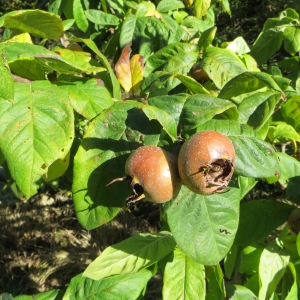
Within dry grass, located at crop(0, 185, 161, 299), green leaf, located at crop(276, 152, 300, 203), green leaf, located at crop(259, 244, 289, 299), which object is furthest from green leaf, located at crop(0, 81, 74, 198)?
dry grass, located at crop(0, 185, 161, 299)

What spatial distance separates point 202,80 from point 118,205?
31.5 inches

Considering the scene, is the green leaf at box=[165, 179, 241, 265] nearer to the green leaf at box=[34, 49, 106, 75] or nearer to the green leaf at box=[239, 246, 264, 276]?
the green leaf at box=[34, 49, 106, 75]

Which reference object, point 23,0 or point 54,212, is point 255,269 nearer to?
point 54,212

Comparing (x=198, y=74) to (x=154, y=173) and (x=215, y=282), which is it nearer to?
(x=215, y=282)

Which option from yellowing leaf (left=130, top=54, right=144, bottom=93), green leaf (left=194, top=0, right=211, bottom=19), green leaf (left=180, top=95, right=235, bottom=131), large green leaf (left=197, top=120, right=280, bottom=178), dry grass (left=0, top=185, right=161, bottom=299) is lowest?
dry grass (left=0, top=185, right=161, bottom=299)

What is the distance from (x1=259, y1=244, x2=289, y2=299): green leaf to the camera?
4.27 ft

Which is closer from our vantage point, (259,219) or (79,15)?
(259,219)

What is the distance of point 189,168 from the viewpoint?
736 mm

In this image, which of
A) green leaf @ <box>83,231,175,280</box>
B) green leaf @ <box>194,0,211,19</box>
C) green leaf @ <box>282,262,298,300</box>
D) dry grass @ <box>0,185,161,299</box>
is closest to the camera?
green leaf @ <box>83,231,175,280</box>

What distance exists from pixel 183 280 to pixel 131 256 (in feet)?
0.52

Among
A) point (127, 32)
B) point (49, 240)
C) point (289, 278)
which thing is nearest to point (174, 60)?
point (127, 32)

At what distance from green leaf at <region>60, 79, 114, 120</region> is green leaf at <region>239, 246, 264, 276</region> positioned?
0.83m

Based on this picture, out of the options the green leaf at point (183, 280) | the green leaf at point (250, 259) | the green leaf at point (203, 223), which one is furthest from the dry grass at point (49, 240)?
the green leaf at point (203, 223)

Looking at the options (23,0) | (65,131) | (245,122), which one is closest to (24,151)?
(65,131)
